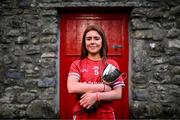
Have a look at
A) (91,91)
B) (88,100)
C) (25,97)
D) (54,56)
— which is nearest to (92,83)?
(91,91)

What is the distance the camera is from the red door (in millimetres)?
5375

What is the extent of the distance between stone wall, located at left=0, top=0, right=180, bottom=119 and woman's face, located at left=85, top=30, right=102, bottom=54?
2.65 m

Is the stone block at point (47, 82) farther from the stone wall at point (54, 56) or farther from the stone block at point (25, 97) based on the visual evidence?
the stone block at point (25, 97)

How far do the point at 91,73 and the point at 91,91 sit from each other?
0.14 m

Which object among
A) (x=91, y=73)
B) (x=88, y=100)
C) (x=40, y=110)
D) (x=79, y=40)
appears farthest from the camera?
(x=79, y=40)

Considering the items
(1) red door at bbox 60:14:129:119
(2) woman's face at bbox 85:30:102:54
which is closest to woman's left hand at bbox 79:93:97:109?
(2) woman's face at bbox 85:30:102:54

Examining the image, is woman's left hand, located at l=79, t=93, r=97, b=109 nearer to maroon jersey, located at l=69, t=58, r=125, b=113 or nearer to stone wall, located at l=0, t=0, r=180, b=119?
maroon jersey, located at l=69, t=58, r=125, b=113

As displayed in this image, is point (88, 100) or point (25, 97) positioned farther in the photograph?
point (25, 97)

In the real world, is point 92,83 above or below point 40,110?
above

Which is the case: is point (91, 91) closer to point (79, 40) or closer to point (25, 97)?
point (25, 97)

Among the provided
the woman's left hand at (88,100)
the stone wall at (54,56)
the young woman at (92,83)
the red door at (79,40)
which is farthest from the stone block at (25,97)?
the woman's left hand at (88,100)

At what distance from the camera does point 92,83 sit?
2.43m

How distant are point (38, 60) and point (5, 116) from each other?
1.03 metres

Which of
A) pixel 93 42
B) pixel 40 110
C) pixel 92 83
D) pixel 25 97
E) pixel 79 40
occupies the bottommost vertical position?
pixel 40 110
